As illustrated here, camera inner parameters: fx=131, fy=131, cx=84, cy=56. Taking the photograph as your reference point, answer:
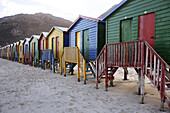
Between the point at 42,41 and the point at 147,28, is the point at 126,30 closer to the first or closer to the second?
the point at 147,28

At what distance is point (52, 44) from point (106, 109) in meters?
13.9

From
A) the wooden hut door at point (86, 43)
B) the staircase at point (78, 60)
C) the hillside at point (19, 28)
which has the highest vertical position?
the hillside at point (19, 28)

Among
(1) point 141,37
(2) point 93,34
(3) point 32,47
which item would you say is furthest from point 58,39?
(1) point 141,37

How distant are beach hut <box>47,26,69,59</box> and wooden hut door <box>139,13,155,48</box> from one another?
8.79 meters

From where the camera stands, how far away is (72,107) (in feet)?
16.8

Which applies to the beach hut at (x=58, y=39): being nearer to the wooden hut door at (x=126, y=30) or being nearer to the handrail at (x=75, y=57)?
the handrail at (x=75, y=57)

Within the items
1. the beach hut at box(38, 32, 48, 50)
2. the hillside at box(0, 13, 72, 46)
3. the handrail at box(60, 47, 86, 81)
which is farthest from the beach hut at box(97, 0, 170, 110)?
the hillside at box(0, 13, 72, 46)

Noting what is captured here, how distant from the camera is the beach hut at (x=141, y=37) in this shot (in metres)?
5.60

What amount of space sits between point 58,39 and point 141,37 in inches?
419

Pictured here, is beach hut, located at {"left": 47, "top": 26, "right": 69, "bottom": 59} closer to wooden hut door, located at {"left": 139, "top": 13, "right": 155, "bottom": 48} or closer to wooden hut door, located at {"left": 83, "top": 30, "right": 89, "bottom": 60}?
wooden hut door, located at {"left": 83, "top": 30, "right": 89, "bottom": 60}

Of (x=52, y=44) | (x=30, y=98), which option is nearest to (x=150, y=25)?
(x=30, y=98)

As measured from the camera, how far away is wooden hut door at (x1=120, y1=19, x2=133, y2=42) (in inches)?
314

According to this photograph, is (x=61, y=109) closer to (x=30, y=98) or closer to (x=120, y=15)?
(x=30, y=98)

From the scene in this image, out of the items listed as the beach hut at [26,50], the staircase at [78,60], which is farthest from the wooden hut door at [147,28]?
the beach hut at [26,50]
